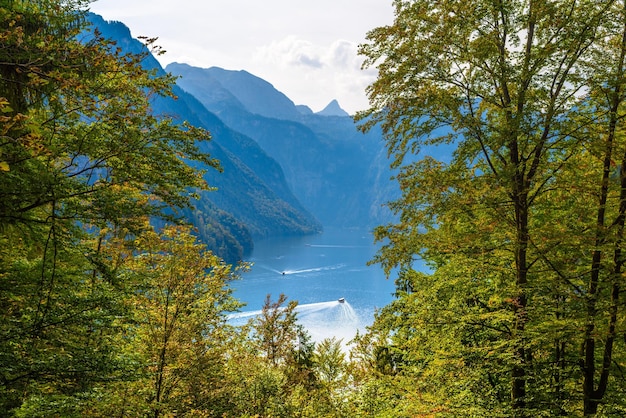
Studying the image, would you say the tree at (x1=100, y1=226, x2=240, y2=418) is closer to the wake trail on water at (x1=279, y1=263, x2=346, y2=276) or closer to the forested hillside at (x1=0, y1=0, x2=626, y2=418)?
the forested hillside at (x1=0, y1=0, x2=626, y2=418)

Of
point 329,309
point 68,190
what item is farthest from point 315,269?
point 68,190

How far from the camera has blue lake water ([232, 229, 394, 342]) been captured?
208ft

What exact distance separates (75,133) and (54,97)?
0.74 metres

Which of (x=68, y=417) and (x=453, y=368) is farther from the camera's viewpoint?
(x=453, y=368)

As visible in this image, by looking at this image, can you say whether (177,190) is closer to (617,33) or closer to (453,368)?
(453,368)

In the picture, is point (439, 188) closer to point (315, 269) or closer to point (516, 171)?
point (516, 171)

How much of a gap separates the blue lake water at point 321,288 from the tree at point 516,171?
34.0m

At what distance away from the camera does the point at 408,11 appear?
6.68m

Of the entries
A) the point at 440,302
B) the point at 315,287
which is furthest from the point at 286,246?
the point at 440,302

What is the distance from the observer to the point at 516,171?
6031mm

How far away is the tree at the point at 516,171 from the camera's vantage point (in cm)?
568

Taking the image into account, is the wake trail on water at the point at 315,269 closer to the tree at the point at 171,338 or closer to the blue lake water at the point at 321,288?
the blue lake water at the point at 321,288

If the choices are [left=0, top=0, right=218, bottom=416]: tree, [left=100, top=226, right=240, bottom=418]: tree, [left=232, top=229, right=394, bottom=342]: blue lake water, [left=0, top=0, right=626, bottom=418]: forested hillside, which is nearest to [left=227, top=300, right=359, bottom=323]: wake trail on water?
[left=232, top=229, right=394, bottom=342]: blue lake water

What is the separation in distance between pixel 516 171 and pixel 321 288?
8628 centimetres
